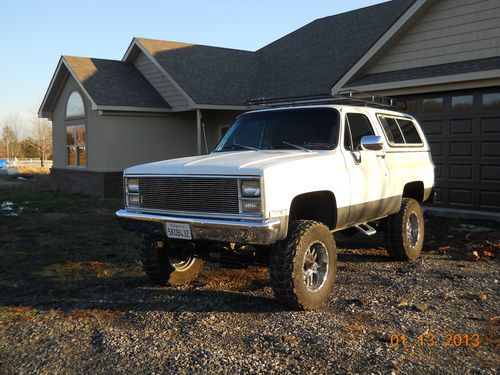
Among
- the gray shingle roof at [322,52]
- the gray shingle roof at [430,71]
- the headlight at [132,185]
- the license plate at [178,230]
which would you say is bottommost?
the license plate at [178,230]

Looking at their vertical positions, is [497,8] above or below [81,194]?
above

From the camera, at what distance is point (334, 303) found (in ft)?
17.3

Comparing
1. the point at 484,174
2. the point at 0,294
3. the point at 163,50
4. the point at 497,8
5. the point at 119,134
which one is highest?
the point at 163,50

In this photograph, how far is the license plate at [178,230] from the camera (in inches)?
190

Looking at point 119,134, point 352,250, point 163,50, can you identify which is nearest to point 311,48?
point 163,50

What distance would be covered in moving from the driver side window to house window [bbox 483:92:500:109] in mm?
4737

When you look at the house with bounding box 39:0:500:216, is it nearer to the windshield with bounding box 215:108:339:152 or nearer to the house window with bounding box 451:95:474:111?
the house window with bounding box 451:95:474:111

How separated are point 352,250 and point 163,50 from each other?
13156mm

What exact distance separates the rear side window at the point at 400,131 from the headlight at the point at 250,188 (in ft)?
9.92

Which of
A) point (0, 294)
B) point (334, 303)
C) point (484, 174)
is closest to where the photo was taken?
point (334, 303)

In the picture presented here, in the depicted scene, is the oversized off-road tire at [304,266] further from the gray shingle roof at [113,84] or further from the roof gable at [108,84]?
the gray shingle roof at [113,84]

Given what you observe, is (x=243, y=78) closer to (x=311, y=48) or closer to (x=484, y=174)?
(x=311, y=48)
